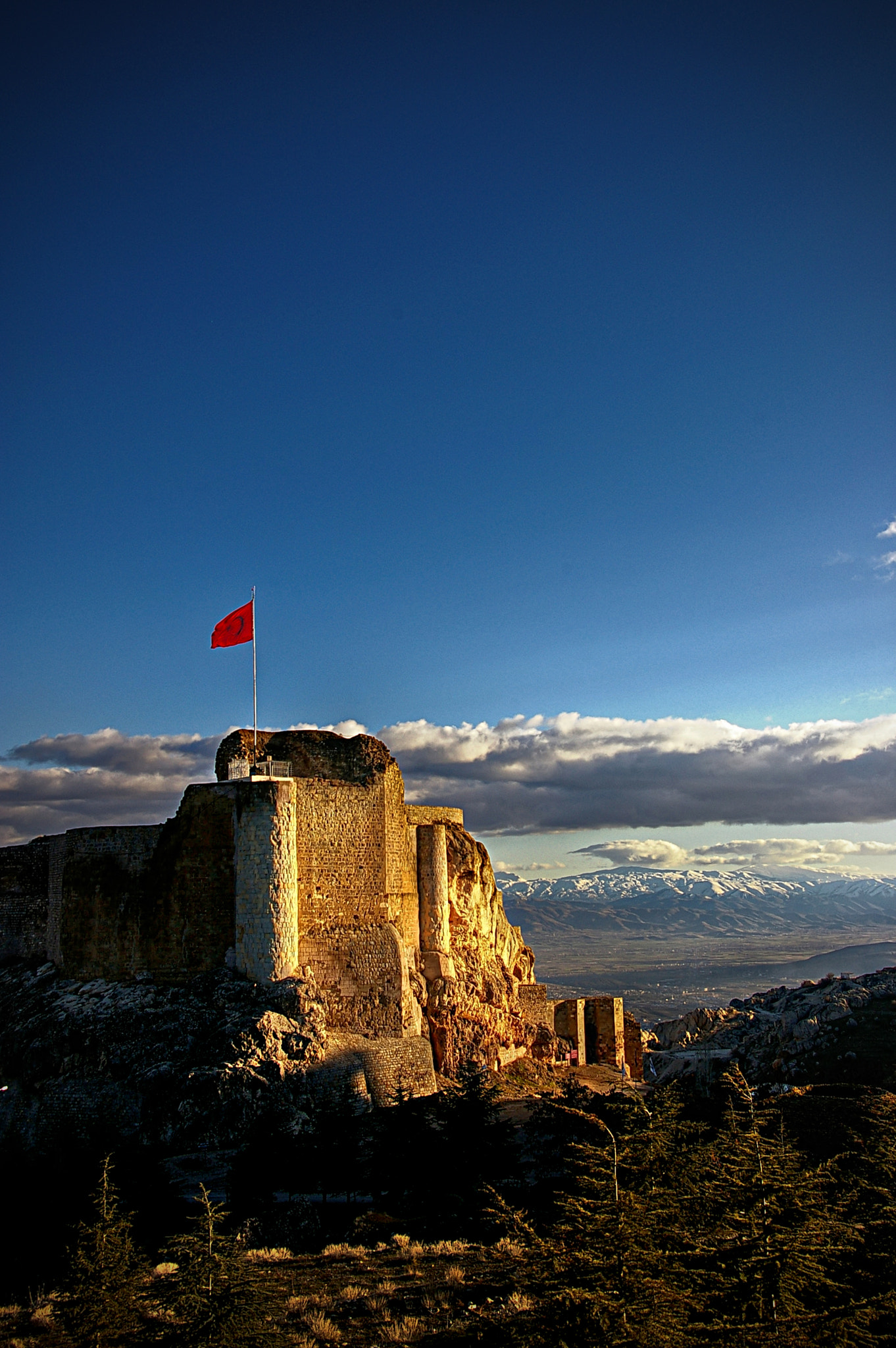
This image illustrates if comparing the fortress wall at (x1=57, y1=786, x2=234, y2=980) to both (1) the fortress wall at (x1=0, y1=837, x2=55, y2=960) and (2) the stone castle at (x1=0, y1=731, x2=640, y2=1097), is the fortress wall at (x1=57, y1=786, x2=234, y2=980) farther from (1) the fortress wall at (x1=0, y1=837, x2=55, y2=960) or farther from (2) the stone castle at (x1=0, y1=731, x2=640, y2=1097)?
(1) the fortress wall at (x1=0, y1=837, x2=55, y2=960)

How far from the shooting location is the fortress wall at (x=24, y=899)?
37.5 metres

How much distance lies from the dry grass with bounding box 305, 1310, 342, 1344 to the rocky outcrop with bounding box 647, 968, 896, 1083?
103 ft

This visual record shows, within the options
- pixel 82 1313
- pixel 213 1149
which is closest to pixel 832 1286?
pixel 82 1313

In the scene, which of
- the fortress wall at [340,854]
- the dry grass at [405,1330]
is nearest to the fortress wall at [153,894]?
the fortress wall at [340,854]

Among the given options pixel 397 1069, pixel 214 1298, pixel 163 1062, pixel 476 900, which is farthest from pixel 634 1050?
pixel 214 1298

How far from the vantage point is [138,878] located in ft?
101

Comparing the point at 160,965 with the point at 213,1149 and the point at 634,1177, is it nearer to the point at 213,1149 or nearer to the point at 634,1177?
the point at 213,1149

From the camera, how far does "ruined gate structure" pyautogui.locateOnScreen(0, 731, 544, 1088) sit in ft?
94.9

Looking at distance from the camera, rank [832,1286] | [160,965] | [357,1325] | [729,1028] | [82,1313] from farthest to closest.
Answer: [729,1028], [160,965], [357,1325], [82,1313], [832,1286]

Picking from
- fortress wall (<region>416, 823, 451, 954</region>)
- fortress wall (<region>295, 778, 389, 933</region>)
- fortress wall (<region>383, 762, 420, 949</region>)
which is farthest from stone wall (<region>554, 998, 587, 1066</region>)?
fortress wall (<region>295, 778, 389, 933</region>)

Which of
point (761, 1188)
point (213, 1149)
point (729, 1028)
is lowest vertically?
point (729, 1028)

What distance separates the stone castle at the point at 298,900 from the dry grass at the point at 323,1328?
43.1 feet

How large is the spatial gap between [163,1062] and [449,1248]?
11345 mm

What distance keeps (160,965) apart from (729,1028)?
3893cm
